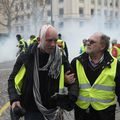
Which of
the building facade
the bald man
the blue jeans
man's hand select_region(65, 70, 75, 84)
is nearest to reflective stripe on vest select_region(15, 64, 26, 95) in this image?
the bald man

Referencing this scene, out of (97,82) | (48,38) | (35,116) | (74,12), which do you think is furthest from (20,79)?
(74,12)

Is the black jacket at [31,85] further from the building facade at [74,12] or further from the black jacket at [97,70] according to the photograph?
the building facade at [74,12]

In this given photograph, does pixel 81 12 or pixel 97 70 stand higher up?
pixel 81 12

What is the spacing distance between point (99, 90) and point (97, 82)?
0.30 ft

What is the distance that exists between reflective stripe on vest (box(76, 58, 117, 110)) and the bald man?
22 cm

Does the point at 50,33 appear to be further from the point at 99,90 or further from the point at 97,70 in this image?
the point at 99,90

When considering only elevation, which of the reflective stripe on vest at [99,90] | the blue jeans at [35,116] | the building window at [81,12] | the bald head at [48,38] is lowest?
the blue jeans at [35,116]

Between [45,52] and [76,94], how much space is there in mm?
547

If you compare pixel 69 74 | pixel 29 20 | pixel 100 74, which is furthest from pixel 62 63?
pixel 29 20

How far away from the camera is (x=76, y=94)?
15.6 ft

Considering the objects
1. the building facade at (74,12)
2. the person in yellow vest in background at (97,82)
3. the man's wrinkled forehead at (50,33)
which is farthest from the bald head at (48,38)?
the building facade at (74,12)

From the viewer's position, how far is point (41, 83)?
185 inches

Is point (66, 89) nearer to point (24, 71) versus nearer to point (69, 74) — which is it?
point (69, 74)

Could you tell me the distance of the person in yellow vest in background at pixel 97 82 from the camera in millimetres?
4922
